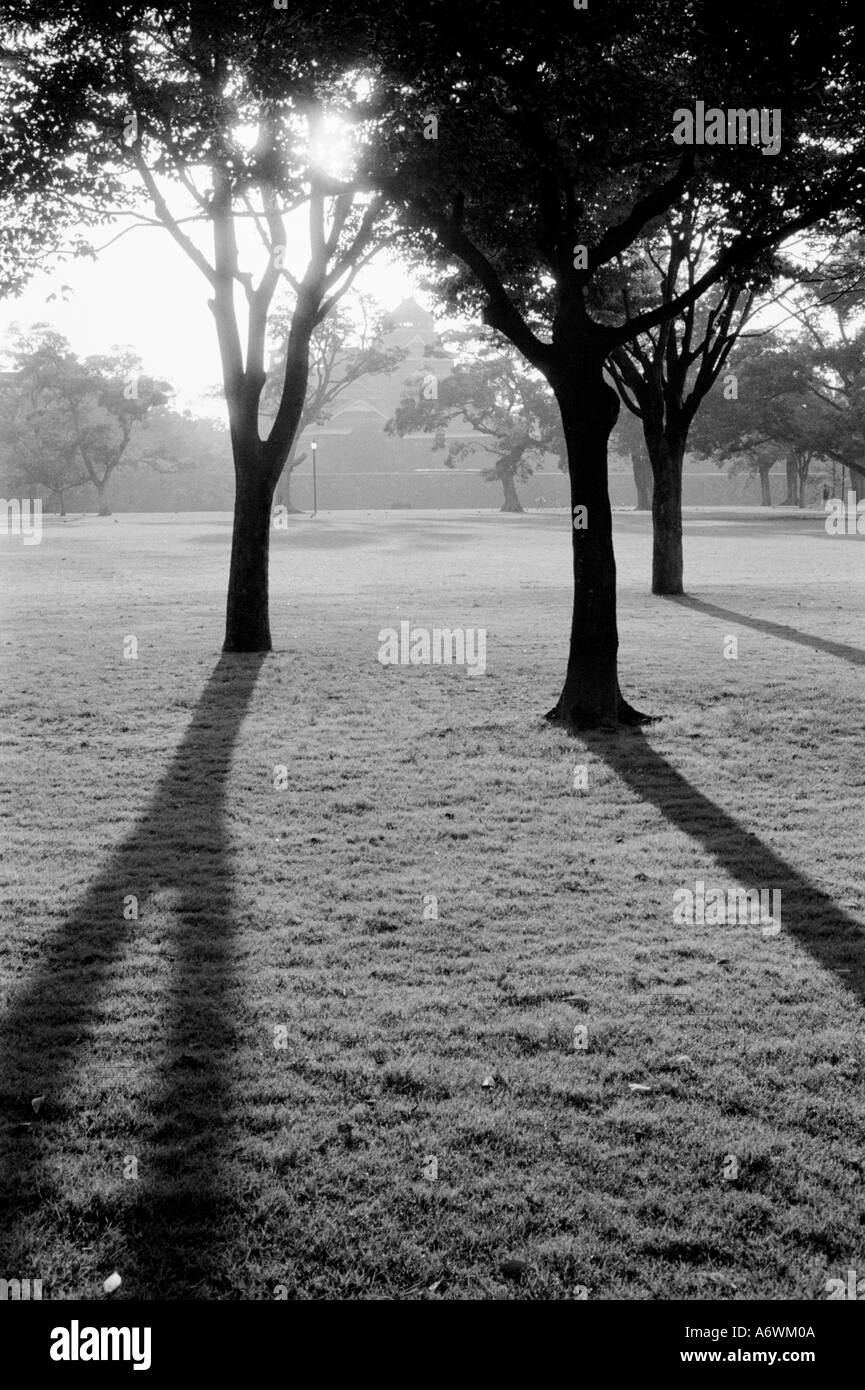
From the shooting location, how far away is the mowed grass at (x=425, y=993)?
3928 mm

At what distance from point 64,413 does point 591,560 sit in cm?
7674

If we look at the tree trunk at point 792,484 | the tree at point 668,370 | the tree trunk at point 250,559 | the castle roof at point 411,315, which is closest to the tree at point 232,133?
the tree trunk at point 250,559

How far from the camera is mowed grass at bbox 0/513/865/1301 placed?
393 centimetres

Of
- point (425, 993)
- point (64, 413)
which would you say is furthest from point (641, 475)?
point (425, 993)

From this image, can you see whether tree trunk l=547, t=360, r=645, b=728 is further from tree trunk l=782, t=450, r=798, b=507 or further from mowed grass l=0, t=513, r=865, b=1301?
tree trunk l=782, t=450, r=798, b=507

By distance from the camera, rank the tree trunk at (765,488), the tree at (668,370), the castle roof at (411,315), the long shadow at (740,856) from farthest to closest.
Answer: the castle roof at (411,315) < the tree trunk at (765,488) < the tree at (668,370) < the long shadow at (740,856)

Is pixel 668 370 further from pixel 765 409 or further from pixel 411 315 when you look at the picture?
pixel 411 315

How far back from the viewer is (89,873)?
7.88 metres

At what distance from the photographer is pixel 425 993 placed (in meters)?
5.96

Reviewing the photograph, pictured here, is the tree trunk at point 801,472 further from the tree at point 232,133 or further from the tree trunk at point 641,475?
the tree at point 232,133

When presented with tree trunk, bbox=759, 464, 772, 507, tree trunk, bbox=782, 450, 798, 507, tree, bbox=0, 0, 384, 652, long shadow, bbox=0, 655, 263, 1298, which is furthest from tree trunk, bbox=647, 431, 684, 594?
tree trunk, bbox=782, 450, 798, 507

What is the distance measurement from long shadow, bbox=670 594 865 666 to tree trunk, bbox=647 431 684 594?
19.0 inches

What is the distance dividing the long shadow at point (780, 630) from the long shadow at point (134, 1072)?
1070cm

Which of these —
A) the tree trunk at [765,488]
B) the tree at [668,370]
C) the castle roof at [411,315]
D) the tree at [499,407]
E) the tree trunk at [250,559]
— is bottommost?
the tree trunk at [250,559]
